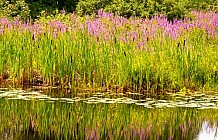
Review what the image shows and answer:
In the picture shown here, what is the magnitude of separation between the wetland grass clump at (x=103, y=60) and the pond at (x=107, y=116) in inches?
19.8

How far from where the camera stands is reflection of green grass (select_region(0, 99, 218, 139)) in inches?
262

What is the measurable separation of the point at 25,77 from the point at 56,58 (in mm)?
708

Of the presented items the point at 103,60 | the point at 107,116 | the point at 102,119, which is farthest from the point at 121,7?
the point at 102,119

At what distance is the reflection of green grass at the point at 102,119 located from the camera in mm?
6652

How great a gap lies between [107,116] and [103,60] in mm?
2374

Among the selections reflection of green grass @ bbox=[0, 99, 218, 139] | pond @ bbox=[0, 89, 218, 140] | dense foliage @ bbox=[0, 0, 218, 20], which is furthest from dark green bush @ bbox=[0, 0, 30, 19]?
reflection of green grass @ bbox=[0, 99, 218, 139]

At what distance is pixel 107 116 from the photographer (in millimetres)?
7449

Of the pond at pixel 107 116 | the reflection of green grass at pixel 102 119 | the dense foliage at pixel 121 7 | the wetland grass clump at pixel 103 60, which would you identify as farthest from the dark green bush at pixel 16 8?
the reflection of green grass at pixel 102 119

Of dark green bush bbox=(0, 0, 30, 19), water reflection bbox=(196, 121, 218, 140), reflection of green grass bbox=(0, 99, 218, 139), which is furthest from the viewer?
dark green bush bbox=(0, 0, 30, 19)

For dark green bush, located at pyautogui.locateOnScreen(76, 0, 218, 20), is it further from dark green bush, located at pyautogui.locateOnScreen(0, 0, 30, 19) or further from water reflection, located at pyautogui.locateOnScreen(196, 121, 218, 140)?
water reflection, located at pyautogui.locateOnScreen(196, 121, 218, 140)

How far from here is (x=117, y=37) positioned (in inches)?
404

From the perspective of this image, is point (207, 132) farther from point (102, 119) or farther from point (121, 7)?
point (121, 7)

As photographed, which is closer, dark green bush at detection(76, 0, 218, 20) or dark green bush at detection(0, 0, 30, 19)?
dark green bush at detection(76, 0, 218, 20)

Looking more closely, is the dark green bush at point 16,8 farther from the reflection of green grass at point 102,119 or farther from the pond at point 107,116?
the reflection of green grass at point 102,119
